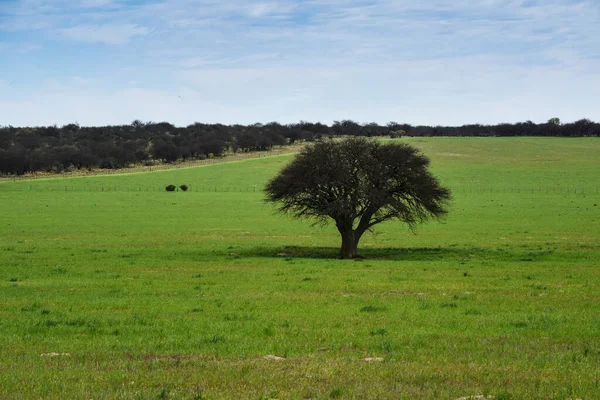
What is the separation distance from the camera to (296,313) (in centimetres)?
1792

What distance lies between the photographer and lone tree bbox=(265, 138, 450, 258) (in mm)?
38812

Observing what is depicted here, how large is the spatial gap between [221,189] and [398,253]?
7466 cm

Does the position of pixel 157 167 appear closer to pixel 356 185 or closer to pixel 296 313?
pixel 356 185

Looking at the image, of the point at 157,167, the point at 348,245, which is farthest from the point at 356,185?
the point at 157,167

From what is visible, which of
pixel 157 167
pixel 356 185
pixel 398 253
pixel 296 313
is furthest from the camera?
pixel 157 167

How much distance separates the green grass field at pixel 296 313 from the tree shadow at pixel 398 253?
0.58 ft

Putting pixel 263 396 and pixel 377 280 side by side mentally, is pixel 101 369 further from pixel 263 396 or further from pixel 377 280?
pixel 377 280

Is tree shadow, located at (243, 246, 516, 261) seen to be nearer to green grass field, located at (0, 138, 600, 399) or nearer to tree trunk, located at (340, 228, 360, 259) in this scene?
green grass field, located at (0, 138, 600, 399)

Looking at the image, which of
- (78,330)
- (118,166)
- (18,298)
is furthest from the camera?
(118,166)

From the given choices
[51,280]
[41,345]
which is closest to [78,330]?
[41,345]

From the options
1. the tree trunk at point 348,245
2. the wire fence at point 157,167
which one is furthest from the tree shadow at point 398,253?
the wire fence at point 157,167

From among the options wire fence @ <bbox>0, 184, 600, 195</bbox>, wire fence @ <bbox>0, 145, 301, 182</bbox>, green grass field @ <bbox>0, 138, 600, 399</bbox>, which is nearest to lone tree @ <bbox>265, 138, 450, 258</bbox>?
green grass field @ <bbox>0, 138, 600, 399</bbox>

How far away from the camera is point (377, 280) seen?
2627 centimetres

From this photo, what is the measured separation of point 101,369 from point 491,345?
6.97m
